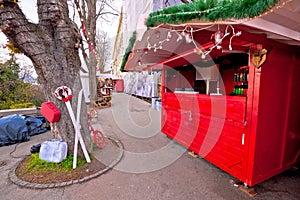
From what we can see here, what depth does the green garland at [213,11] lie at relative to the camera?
1.06m

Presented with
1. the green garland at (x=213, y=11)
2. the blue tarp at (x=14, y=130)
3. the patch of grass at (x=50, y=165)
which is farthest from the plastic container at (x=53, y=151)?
the green garland at (x=213, y=11)

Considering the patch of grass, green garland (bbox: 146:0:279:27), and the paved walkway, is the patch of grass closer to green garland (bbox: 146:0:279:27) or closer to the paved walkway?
the paved walkway

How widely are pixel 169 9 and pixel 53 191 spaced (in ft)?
9.76

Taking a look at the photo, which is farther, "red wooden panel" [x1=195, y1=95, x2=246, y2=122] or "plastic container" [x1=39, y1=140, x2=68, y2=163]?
"plastic container" [x1=39, y1=140, x2=68, y2=163]

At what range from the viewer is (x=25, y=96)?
655 centimetres

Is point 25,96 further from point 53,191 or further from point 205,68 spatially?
point 205,68

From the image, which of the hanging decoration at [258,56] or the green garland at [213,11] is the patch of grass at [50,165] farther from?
the hanging decoration at [258,56]

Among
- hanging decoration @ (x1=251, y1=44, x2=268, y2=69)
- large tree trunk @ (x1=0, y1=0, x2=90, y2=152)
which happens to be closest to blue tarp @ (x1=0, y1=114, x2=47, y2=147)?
large tree trunk @ (x1=0, y1=0, x2=90, y2=152)

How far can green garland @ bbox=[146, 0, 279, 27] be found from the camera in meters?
1.06

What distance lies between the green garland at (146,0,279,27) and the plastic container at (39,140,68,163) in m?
2.65

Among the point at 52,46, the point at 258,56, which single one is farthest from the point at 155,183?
the point at 52,46

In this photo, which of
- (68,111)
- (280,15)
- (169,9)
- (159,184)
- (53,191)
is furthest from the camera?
(68,111)

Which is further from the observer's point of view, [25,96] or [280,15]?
[25,96]

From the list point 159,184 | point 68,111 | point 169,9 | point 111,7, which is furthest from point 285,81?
point 111,7
